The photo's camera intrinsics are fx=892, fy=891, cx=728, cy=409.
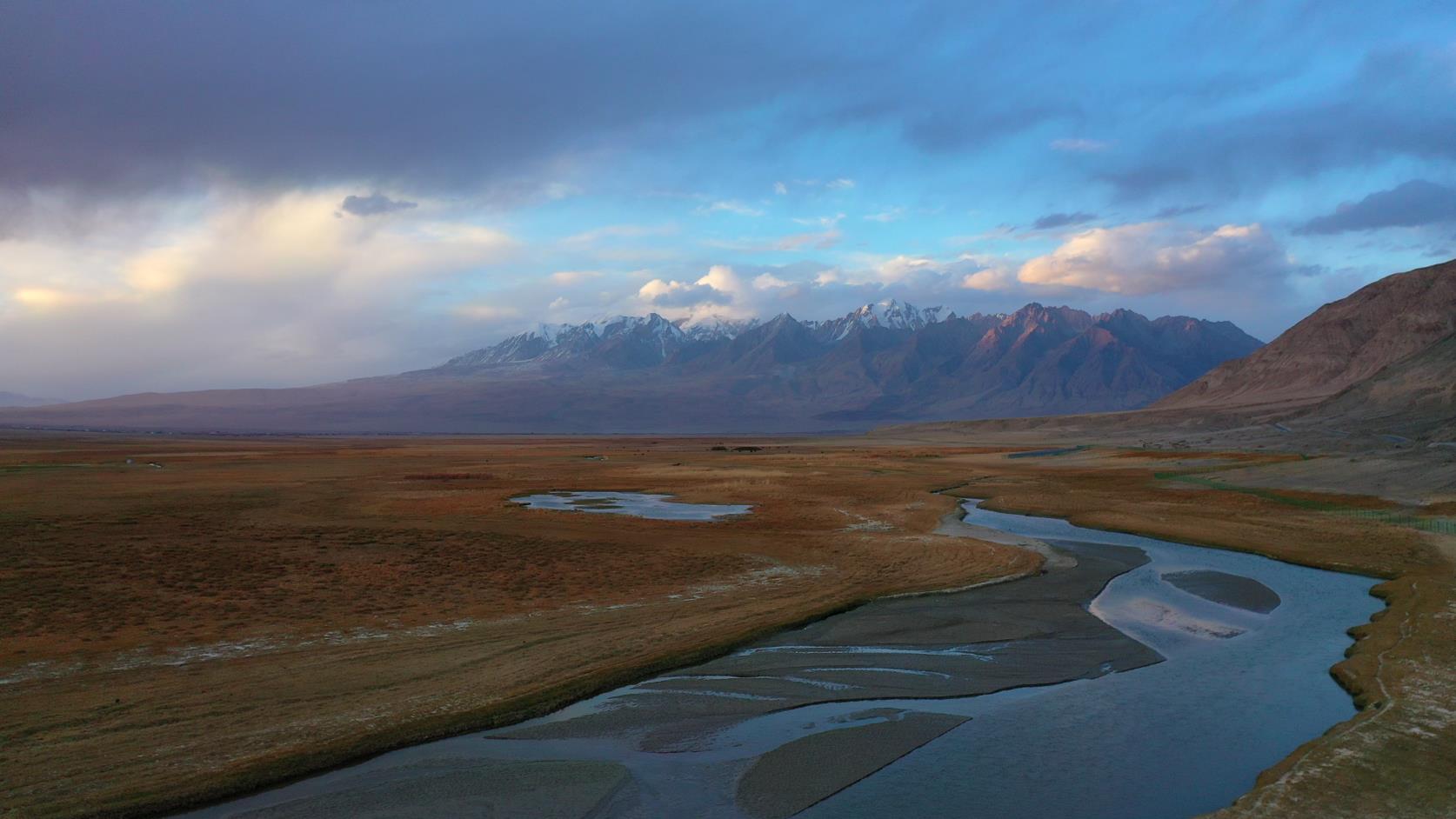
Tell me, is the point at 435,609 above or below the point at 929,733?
above

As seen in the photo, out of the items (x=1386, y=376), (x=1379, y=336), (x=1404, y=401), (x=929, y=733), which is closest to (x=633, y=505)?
(x=929, y=733)

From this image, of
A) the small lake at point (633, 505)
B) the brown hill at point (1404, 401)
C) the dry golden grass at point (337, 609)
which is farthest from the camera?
the brown hill at point (1404, 401)

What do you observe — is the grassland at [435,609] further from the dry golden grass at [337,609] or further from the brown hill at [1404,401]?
the brown hill at [1404,401]

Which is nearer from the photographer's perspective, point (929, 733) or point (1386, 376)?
point (929, 733)

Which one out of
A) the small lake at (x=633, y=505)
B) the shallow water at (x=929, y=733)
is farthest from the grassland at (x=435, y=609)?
the small lake at (x=633, y=505)

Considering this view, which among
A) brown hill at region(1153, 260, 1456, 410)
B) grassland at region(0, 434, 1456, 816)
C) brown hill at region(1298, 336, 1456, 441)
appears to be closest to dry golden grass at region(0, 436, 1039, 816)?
grassland at region(0, 434, 1456, 816)

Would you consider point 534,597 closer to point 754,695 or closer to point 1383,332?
point 754,695

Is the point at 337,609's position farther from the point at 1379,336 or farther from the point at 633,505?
the point at 1379,336

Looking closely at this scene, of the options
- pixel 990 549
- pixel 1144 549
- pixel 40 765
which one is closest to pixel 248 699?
pixel 40 765
